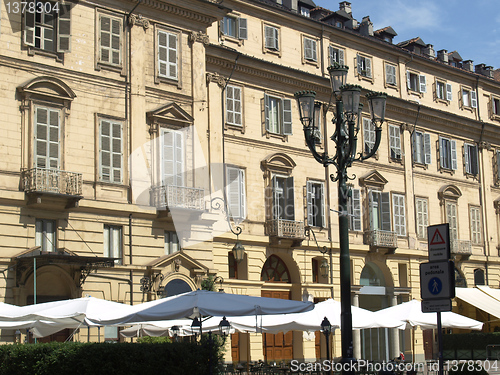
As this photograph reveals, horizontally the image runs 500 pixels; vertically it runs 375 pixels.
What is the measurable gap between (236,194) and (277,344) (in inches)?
255

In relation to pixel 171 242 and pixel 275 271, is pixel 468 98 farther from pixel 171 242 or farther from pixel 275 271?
pixel 171 242

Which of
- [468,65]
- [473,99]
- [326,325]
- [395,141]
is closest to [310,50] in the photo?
[395,141]

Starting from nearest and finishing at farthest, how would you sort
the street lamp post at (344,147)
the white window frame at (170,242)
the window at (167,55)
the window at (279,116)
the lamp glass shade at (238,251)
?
the street lamp post at (344,147), the white window frame at (170,242), the window at (167,55), the lamp glass shade at (238,251), the window at (279,116)

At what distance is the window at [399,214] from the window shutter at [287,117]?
7.31 metres

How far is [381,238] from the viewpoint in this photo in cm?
3416

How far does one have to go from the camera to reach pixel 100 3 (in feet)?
80.9

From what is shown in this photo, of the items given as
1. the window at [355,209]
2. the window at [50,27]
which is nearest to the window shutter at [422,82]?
the window at [355,209]

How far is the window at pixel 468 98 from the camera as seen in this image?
41.5m

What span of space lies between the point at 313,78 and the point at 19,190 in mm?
15282

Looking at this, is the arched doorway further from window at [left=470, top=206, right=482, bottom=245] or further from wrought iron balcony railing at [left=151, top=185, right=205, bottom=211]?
window at [left=470, top=206, right=482, bottom=245]

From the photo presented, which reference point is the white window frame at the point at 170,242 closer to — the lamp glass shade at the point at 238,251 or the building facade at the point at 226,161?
the building facade at the point at 226,161

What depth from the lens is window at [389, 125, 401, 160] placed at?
36.5m

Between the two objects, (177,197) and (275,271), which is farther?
(275,271)

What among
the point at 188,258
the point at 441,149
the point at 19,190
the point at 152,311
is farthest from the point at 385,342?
the point at 152,311
